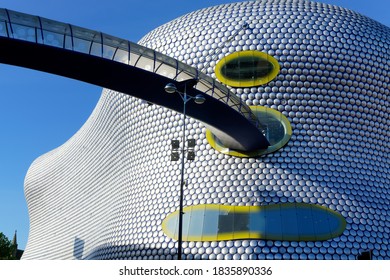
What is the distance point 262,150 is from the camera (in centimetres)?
2077

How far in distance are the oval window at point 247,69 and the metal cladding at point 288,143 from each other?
30cm

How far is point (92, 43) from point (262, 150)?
8431 mm

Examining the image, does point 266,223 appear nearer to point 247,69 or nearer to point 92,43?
point 247,69

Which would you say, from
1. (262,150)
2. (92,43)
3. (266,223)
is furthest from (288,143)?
(92,43)

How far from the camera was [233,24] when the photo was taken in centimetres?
2275

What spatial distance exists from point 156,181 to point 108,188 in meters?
6.91

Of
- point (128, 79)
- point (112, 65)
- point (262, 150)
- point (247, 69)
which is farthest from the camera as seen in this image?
point (247, 69)

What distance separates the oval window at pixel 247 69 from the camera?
21.7 metres

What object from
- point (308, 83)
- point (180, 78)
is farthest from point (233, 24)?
point (180, 78)

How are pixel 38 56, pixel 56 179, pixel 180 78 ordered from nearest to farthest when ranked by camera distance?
1. pixel 38 56
2. pixel 180 78
3. pixel 56 179

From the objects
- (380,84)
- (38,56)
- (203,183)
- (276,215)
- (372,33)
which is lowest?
(276,215)

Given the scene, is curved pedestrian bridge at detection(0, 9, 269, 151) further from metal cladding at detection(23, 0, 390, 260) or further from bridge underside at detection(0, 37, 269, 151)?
metal cladding at detection(23, 0, 390, 260)

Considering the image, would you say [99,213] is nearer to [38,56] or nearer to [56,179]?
[56,179]

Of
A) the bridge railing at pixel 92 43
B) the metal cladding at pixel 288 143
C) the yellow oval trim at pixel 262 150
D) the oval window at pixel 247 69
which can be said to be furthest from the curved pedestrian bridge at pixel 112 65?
the oval window at pixel 247 69
